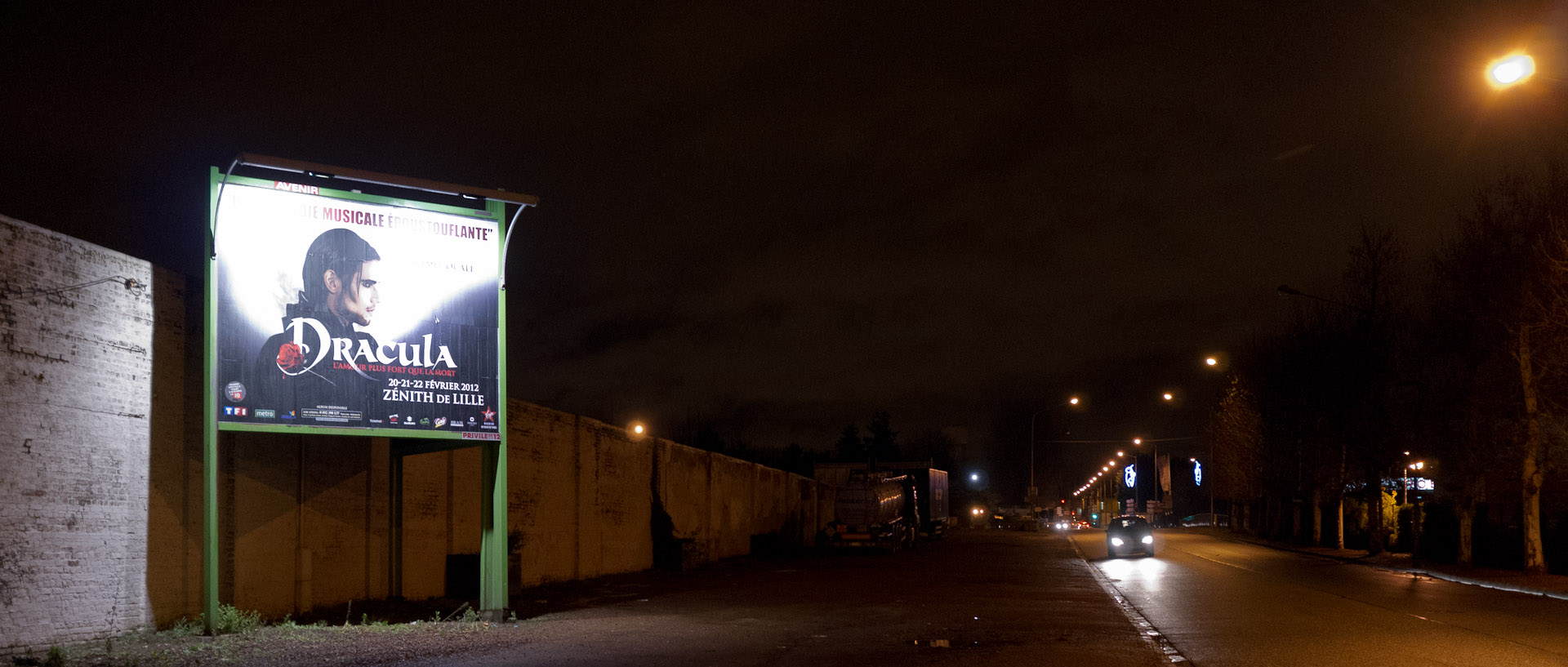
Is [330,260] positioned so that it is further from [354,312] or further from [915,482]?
[915,482]

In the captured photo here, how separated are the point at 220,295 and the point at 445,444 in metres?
3.91

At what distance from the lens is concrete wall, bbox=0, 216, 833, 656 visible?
11.9 m

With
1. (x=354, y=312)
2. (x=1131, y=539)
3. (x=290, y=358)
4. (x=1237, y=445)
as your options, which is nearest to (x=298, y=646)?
(x=290, y=358)

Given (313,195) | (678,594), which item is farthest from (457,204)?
(678,594)

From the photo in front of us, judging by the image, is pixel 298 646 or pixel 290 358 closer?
pixel 298 646

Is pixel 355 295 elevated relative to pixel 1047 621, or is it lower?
elevated

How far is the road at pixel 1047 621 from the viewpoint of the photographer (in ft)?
40.2

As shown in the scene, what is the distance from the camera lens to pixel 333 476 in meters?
17.0

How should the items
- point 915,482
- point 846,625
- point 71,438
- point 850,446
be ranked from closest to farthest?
point 71,438, point 846,625, point 915,482, point 850,446

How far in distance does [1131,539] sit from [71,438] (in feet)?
109

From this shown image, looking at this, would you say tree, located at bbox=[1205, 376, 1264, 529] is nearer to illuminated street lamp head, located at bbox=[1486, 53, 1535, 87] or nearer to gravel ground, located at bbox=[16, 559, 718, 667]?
gravel ground, located at bbox=[16, 559, 718, 667]

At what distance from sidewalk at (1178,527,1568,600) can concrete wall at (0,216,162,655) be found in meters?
24.6

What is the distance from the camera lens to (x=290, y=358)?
1471cm

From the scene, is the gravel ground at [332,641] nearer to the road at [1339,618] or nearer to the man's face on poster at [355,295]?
the man's face on poster at [355,295]
